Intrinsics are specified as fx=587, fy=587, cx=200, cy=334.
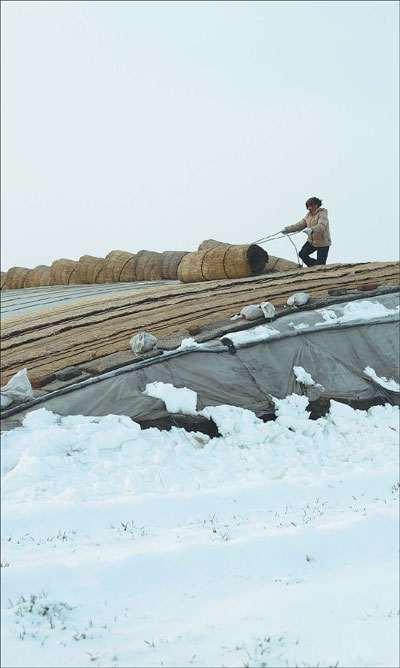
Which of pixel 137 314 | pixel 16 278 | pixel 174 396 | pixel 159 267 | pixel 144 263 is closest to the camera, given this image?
pixel 174 396

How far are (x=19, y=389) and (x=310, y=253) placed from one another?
605 centimetres

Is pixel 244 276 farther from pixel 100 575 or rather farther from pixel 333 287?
pixel 100 575

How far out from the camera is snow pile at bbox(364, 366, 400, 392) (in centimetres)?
597

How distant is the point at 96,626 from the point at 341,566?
1349 millimetres

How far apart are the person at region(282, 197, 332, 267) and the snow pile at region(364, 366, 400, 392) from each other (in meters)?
3.49

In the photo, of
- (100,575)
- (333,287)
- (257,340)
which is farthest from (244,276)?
(100,575)

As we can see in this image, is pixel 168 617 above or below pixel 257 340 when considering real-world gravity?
below

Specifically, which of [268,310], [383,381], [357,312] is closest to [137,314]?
[268,310]

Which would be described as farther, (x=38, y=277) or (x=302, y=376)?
(x=38, y=277)

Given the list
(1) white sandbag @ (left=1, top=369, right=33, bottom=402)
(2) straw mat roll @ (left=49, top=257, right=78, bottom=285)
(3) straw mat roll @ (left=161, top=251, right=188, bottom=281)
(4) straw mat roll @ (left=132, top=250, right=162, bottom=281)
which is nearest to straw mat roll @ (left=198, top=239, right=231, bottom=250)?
(3) straw mat roll @ (left=161, top=251, right=188, bottom=281)

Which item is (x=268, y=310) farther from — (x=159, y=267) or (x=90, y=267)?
(x=90, y=267)

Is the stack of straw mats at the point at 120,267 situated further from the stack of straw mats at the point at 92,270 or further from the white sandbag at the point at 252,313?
the white sandbag at the point at 252,313

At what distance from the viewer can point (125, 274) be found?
12.4 meters

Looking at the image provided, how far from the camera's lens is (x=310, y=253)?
31.8 ft
